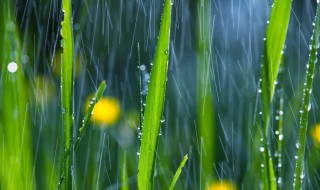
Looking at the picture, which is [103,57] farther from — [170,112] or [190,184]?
[190,184]

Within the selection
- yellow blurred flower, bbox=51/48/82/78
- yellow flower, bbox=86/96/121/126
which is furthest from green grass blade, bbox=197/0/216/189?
yellow blurred flower, bbox=51/48/82/78

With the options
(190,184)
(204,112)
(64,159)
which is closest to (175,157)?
(190,184)

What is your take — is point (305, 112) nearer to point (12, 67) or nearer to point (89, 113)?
point (89, 113)

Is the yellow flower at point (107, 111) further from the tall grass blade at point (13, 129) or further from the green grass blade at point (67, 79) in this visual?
the green grass blade at point (67, 79)

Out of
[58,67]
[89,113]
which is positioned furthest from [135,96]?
[89,113]

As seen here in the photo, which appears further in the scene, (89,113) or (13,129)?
(13,129)

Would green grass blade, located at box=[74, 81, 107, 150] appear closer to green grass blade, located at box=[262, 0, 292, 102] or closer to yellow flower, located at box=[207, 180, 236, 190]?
green grass blade, located at box=[262, 0, 292, 102]

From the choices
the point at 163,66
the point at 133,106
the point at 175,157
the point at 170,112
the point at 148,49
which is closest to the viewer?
the point at 163,66
